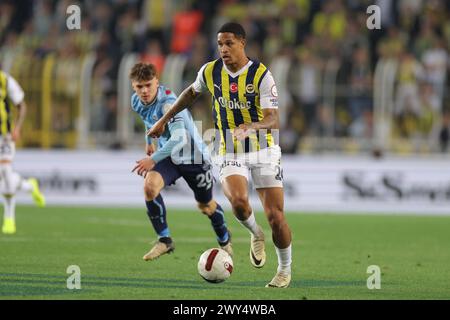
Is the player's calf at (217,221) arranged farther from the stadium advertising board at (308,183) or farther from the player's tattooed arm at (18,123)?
the stadium advertising board at (308,183)

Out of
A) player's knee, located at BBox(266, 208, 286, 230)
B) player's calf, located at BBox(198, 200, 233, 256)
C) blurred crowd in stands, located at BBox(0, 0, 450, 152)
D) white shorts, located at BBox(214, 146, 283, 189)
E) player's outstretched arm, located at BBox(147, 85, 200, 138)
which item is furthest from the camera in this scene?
blurred crowd in stands, located at BBox(0, 0, 450, 152)

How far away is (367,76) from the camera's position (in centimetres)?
1903

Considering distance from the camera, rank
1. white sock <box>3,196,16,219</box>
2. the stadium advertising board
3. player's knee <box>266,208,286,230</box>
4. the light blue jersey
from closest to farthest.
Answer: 1. player's knee <box>266,208,286,230</box>
2. the light blue jersey
3. white sock <box>3,196,16,219</box>
4. the stadium advertising board

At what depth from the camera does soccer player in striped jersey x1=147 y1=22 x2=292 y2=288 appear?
948cm

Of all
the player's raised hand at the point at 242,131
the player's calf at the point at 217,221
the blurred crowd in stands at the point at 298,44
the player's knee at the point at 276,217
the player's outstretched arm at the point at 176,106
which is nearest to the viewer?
the player's raised hand at the point at 242,131

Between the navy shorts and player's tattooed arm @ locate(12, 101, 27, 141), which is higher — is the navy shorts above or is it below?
below

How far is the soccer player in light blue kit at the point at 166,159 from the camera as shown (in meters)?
11.6

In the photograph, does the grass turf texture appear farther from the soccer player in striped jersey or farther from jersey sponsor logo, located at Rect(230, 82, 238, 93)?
jersey sponsor logo, located at Rect(230, 82, 238, 93)

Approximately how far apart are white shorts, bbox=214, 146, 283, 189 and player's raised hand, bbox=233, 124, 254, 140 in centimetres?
59

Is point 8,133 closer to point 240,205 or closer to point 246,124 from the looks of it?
point 240,205

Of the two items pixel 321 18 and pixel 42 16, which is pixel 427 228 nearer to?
pixel 321 18

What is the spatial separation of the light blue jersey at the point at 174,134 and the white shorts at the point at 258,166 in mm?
1682

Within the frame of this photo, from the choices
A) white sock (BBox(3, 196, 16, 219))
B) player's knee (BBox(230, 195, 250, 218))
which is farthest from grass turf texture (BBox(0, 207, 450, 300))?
player's knee (BBox(230, 195, 250, 218))

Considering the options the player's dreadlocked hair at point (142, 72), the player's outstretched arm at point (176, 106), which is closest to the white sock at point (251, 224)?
the player's outstretched arm at point (176, 106)
